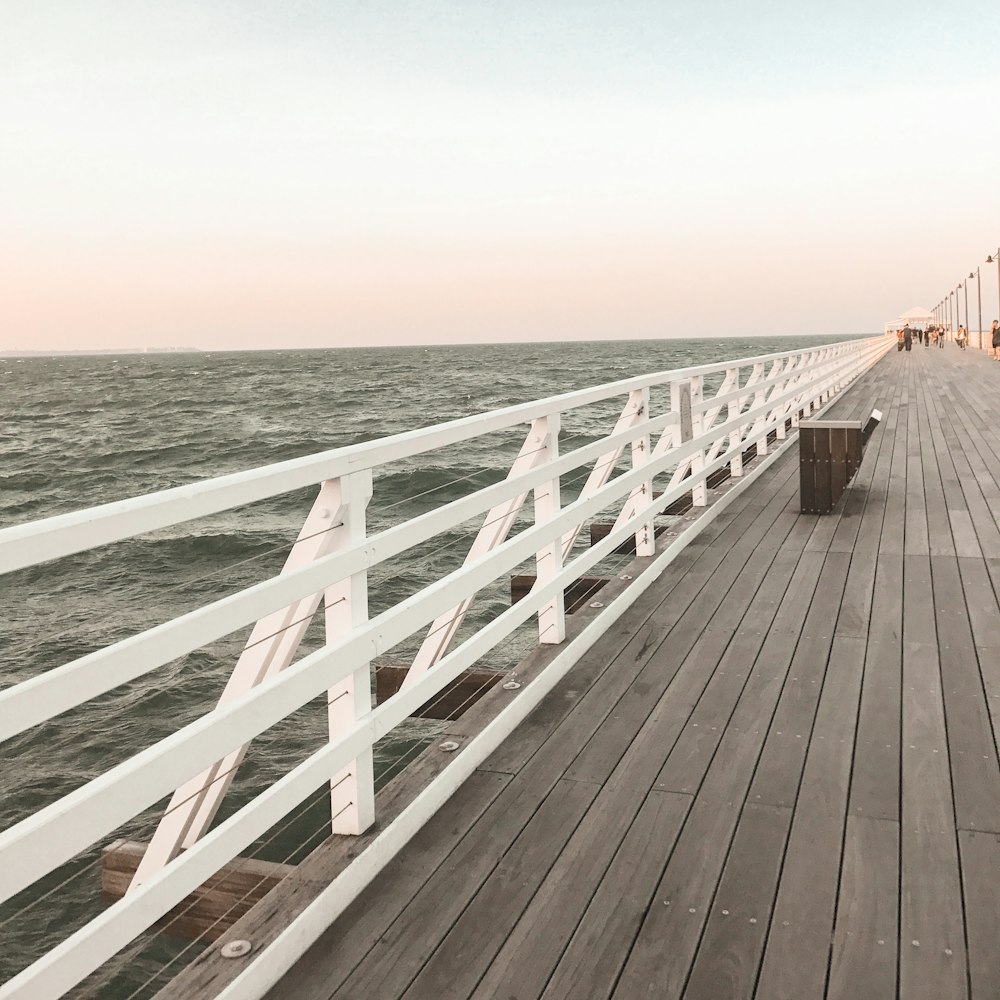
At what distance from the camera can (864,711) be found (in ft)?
11.8

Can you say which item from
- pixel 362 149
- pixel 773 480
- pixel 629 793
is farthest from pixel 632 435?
pixel 362 149

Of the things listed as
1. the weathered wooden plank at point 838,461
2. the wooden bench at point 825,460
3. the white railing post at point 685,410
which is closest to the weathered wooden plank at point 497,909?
the white railing post at point 685,410

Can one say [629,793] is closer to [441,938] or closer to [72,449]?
[441,938]

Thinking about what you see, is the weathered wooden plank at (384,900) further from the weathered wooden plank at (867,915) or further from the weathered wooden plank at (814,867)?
the weathered wooden plank at (867,915)

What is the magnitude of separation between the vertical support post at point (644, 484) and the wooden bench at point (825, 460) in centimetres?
200

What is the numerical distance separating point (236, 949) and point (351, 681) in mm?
713

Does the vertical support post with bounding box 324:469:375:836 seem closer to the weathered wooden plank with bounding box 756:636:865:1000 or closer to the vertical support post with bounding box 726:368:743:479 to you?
the weathered wooden plank with bounding box 756:636:865:1000

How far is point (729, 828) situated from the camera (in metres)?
2.75

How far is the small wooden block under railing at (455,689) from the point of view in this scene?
4.09m

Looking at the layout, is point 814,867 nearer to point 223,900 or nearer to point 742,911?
point 742,911

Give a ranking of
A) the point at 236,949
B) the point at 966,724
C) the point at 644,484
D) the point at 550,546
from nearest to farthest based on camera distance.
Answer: the point at 236,949 < the point at 966,724 < the point at 550,546 < the point at 644,484

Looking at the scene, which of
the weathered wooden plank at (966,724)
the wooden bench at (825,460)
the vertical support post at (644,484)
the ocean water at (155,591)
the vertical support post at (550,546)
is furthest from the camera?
the wooden bench at (825,460)

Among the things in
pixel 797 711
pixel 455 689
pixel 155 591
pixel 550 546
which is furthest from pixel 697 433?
pixel 155 591

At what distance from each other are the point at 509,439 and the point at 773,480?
72.7 ft
